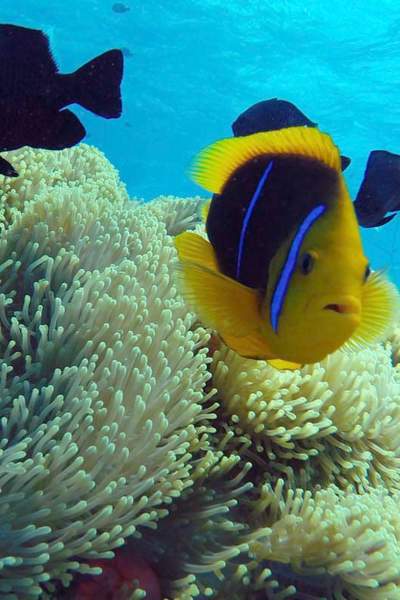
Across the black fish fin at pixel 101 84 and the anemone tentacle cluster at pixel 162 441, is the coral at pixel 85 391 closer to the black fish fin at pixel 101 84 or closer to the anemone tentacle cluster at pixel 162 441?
the anemone tentacle cluster at pixel 162 441

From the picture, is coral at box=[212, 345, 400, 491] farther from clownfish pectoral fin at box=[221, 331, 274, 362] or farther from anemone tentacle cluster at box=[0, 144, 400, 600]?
clownfish pectoral fin at box=[221, 331, 274, 362]

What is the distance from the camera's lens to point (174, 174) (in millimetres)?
45781

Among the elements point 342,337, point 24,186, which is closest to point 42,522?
point 342,337

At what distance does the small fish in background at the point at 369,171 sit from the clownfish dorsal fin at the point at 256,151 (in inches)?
58.3

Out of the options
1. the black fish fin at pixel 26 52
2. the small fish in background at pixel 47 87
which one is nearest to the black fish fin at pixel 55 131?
the small fish in background at pixel 47 87

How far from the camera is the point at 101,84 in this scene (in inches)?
73.3

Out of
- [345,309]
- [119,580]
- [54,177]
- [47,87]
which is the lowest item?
[119,580]

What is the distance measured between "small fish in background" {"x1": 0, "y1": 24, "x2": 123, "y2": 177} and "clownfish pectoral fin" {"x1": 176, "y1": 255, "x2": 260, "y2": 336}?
0.94 metres

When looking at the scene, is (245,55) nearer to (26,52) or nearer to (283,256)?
(26,52)

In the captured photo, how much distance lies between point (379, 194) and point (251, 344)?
169cm

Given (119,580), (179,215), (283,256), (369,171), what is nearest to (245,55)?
(179,215)

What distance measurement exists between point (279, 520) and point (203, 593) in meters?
0.33

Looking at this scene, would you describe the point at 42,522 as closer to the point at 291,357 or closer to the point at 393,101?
the point at 291,357

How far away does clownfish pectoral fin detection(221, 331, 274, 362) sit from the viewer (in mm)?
1150
